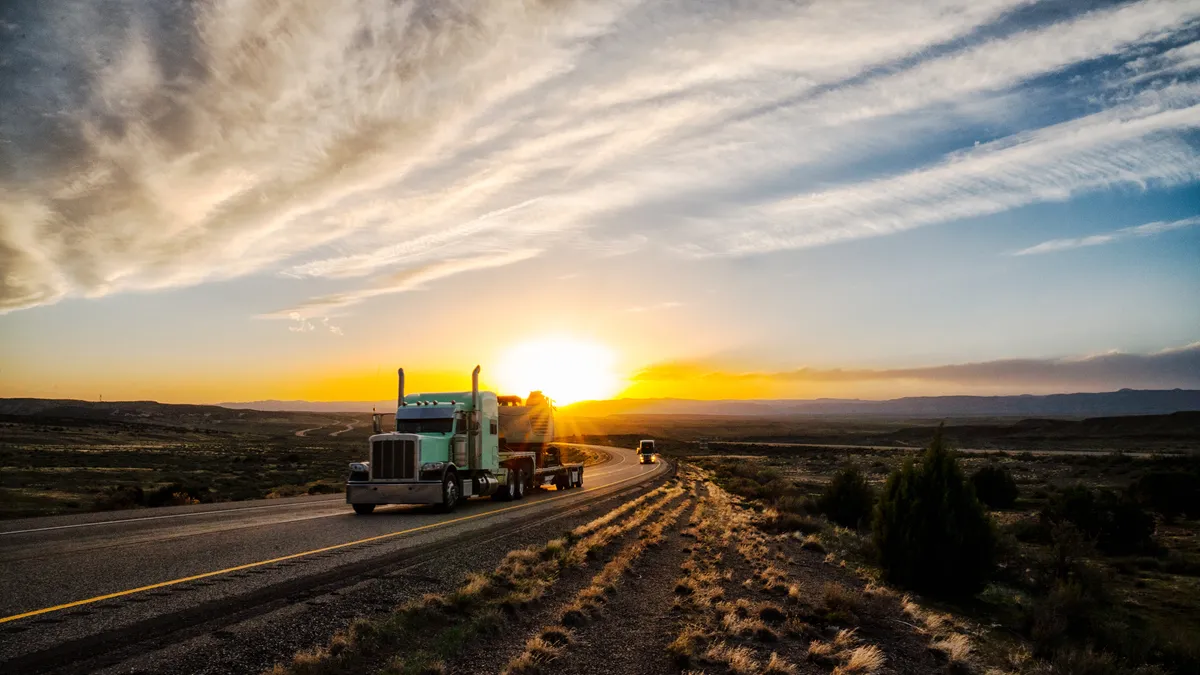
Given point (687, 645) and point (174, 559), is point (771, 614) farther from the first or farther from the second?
point (174, 559)

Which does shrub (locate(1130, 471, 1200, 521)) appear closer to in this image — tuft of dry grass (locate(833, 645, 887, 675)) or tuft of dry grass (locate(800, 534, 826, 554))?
tuft of dry grass (locate(800, 534, 826, 554))

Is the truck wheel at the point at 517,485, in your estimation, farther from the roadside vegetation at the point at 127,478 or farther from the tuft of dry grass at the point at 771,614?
the tuft of dry grass at the point at 771,614

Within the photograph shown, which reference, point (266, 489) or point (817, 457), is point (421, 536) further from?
point (817, 457)

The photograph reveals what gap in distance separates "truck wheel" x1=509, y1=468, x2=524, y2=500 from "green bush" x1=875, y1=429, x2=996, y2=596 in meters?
16.5

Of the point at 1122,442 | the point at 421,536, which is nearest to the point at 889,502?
the point at 421,536

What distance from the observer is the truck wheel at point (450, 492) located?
2388 cm

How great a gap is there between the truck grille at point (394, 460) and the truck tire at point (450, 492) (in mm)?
1221

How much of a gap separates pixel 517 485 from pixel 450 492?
6.73 meters

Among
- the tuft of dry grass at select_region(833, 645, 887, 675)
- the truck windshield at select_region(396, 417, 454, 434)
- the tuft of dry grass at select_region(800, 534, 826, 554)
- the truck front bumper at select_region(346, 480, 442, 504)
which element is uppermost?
the truck windshield at select_region(396, 417, 454, 434)

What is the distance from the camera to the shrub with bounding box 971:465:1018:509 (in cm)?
3844

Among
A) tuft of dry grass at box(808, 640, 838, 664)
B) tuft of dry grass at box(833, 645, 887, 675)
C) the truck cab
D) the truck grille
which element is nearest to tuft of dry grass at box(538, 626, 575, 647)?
tuft of dry grass at box(808, 640, 838, 664)

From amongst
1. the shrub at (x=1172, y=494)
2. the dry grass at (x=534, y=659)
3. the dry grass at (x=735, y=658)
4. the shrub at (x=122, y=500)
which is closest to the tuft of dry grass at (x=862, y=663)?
the dry grass at (x=735, y=658)

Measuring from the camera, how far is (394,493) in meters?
23.1

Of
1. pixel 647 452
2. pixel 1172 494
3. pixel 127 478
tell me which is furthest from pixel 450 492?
pixel 647 452
